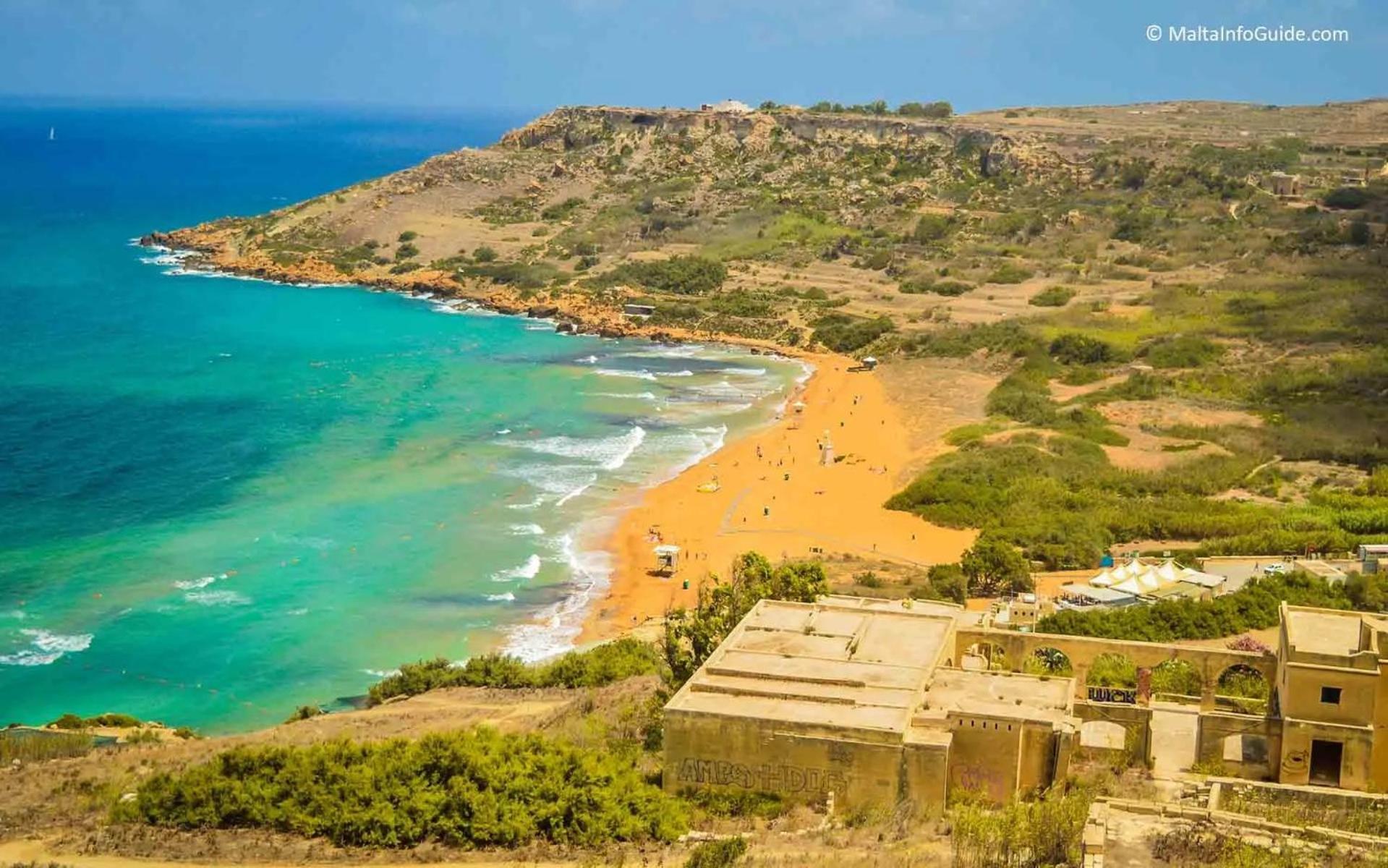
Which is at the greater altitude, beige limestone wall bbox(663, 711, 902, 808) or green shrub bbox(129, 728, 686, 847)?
beige limestone wall bbox(663, 711, 902, 808)

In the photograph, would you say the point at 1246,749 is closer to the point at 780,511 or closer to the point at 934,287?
the point at 780,511

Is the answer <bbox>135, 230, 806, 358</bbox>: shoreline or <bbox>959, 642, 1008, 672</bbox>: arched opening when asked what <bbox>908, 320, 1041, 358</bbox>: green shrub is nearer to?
<bbox>135, 230, 806, 358</bbox>: shoreline

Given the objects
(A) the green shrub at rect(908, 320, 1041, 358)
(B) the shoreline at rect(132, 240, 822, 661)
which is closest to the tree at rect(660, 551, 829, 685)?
(B) the shoreline at rect(132, 240, 822, 661)

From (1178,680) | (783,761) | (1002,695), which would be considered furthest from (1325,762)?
(783,761)

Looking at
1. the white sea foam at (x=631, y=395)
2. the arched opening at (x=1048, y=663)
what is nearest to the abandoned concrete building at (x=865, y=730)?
the arched opening at (x=1048, y=663)

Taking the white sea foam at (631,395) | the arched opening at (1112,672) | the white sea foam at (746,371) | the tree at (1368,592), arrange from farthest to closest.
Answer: the white sea foam at (746,371), the white sea foam at (631,395), the tree at (1368,592), the arched opening at (1112,672)

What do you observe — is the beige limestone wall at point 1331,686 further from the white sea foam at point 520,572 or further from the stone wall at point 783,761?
the white sea foam at point 520,572
